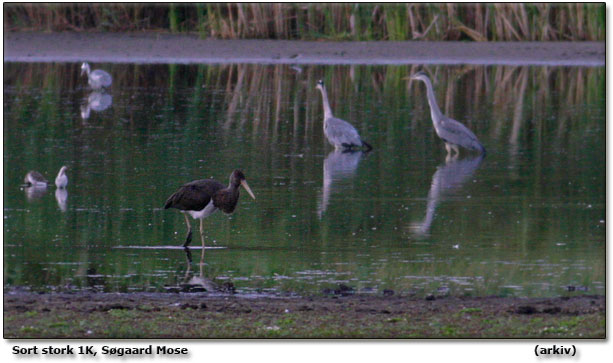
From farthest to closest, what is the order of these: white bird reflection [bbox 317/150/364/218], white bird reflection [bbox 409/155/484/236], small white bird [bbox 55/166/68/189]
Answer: small white bird [bbox 55/166/68/189]
white bird reflection [bbox 317/150/364/218]
white bird reflection [bbox 409/155/484/236]

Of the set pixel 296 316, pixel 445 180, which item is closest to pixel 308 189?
pixel 445 180

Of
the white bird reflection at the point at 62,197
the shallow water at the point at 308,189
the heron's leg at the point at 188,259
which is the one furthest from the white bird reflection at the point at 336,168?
the white bird reflection at the point at 62,197

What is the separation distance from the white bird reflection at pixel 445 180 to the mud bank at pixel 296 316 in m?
2.62

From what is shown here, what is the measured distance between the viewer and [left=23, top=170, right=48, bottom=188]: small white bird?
39.1ft

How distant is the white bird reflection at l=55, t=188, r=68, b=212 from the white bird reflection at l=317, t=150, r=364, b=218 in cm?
227

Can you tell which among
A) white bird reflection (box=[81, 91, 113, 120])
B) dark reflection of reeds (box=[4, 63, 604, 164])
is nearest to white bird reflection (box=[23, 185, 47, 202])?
dark reflection of reeds (box=[4, 63, 604, 164])

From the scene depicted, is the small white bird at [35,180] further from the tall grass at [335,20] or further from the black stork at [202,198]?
the tall grass at [335,20]

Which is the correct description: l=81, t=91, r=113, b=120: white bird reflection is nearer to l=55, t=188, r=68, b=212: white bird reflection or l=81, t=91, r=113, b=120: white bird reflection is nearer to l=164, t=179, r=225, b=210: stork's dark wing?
l=55, t=188, r=68, b=212: white bird reflection

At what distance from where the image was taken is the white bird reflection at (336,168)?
11578 mm

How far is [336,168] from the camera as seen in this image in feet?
44.2

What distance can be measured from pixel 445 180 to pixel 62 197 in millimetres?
3887

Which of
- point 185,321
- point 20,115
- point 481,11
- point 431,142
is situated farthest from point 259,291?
point 481,11

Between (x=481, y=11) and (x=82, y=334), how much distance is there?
19977 millimetres

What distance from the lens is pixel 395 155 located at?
14305mm
